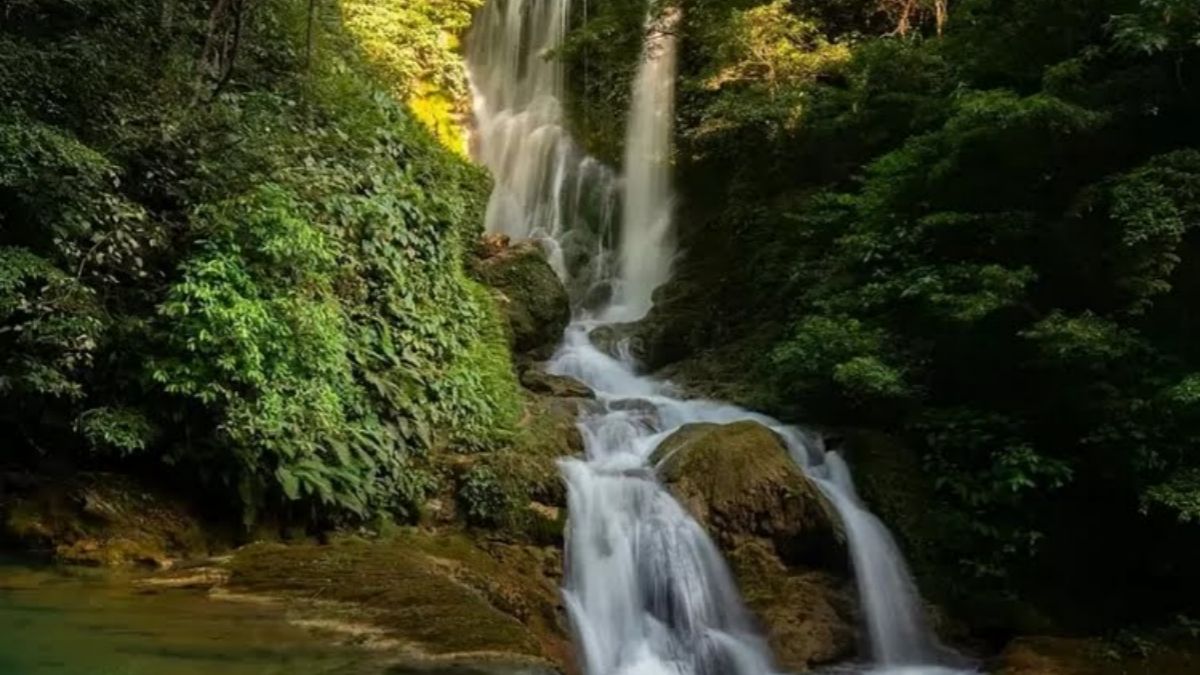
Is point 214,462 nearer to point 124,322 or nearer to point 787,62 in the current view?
point 124,322

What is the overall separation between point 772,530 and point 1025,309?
3.64 meters

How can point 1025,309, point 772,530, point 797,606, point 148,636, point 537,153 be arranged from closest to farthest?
point 148,636 < point 797,606 < point 772,530 < point 1025,309 < point 537,153

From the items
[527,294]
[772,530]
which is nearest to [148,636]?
[772,530]

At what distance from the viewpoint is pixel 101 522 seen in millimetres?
6793

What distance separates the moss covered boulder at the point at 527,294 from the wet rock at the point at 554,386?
3.01 ft

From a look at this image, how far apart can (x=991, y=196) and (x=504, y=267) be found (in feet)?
23.2

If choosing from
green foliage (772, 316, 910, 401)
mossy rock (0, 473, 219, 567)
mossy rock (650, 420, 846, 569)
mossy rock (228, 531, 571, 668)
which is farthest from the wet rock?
mossy rock (0, 473, 219, 567)

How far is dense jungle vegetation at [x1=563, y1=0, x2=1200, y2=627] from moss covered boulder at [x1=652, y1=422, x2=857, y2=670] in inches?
45.1

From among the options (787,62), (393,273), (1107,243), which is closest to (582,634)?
(393,273)

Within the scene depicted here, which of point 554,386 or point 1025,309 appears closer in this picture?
point 1025,309

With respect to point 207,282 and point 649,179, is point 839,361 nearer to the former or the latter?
point 207,282

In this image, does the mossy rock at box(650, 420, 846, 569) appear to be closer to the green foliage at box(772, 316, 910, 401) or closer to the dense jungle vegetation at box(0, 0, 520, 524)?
the green foliage at box(772, 316, 910, 401)

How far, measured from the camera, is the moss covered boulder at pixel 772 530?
877 cm

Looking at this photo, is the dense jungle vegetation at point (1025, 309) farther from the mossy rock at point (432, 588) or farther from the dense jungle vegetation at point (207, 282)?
the dense jungle vegetation at point (207, 282)
